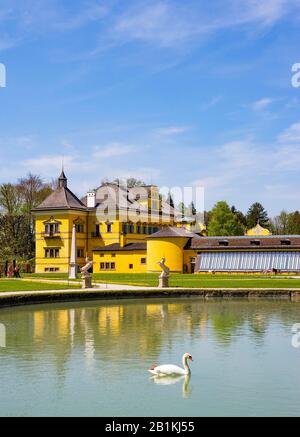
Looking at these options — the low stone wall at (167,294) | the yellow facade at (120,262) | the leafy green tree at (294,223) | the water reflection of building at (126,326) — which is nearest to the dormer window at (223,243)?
the yellow facade at (120,262)

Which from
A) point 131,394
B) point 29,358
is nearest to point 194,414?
point 131,394

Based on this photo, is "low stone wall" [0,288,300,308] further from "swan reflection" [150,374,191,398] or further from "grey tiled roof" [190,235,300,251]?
"grey tiled roof" [190,235,300,251]

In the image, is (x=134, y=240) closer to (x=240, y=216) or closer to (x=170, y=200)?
(x=170, y=200)

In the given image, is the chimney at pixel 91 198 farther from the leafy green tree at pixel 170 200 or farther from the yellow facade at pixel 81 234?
the leafy green tree at pixel 170 200

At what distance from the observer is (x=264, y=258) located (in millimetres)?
60156

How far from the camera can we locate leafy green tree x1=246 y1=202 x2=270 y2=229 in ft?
370

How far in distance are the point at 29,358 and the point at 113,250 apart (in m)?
49.0

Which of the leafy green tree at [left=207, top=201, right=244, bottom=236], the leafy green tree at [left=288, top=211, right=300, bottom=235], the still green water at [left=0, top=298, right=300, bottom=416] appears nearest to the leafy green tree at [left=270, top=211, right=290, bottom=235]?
the leafy green tree at [left=288, top=211, right=300, bottom=235]

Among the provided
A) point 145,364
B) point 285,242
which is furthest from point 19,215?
point 145,364

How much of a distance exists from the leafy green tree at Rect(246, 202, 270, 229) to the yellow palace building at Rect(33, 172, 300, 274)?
35198 millimetres

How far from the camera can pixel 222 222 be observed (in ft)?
275

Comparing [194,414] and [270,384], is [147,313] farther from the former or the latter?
[194,414]

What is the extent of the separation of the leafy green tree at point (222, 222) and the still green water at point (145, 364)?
54291mm

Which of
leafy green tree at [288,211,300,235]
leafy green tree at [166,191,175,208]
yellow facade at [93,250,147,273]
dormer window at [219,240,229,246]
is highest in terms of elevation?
leafy green tree at [166,191,175,208]
